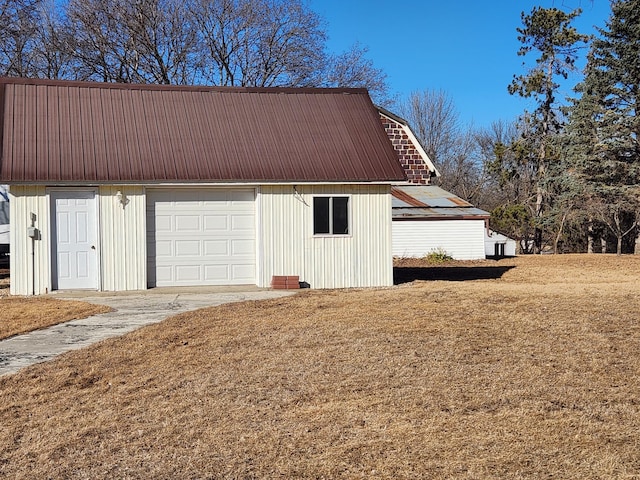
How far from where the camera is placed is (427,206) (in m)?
27.3

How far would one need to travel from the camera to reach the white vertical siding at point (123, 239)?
1473 centimetres

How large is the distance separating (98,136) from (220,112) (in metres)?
2.84

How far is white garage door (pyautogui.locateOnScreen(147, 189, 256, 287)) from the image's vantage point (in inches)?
600

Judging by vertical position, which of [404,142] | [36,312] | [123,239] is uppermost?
[404,142]

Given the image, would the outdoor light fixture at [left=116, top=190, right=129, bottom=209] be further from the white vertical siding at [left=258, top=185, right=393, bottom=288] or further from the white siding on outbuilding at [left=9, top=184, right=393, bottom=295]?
the white vertical siding at [left=258, top=185, right=393, bottom=288]

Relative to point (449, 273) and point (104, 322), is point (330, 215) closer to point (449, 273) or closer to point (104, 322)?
point (104, 322)

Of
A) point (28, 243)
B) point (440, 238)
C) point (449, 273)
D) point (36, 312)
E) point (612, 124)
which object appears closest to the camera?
point (36, 312)

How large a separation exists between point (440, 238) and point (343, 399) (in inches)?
824

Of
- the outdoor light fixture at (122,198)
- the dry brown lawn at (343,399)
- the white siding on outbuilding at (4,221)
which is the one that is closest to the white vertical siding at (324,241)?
the outdoor light fixture at (122,198)

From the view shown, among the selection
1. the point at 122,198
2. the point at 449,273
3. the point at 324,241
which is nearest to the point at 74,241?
the point at 122,198

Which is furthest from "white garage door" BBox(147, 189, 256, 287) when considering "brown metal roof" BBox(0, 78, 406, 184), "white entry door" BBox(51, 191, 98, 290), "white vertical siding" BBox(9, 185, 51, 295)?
"white vertical siding" BBox(9, 185, 51, 295)

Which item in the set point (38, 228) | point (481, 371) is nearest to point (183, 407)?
point (481, 371)

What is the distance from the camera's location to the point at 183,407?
20.5 ft

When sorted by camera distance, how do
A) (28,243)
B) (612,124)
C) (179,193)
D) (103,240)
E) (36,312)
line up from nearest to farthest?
1. (36,312)
2. (28,243)
3. (103,240)
4. (179,193)
5. (612,124)
